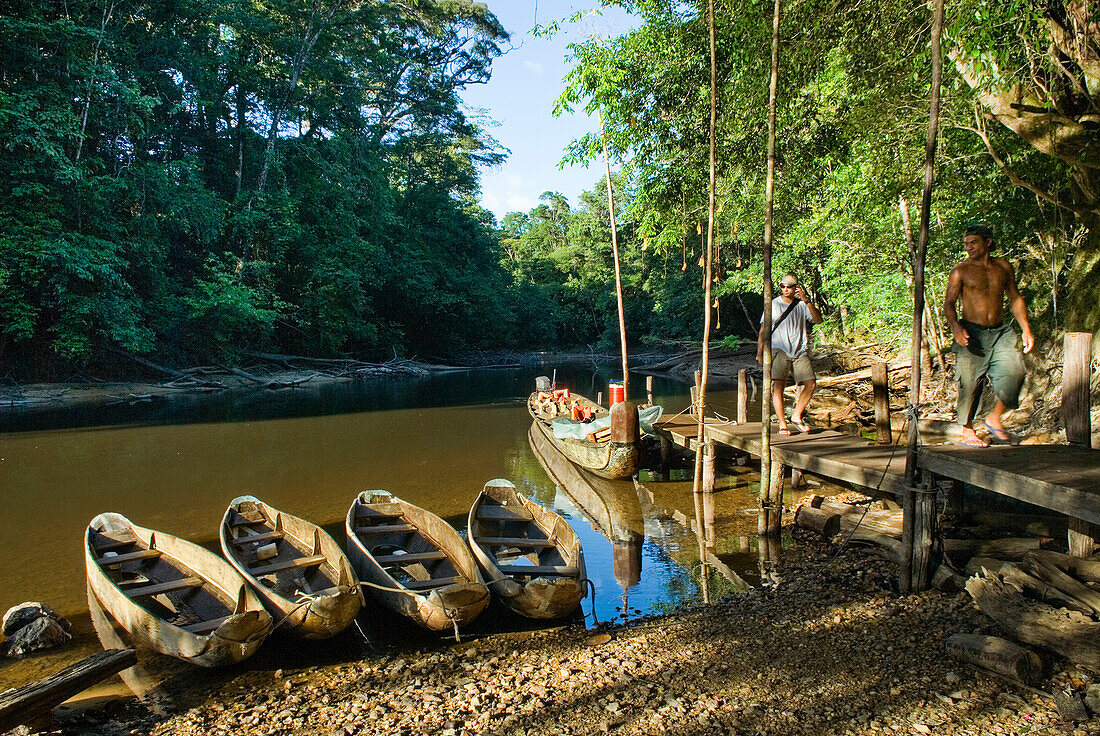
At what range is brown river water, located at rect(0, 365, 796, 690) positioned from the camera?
690 centimetres

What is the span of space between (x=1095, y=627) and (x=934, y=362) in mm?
13991

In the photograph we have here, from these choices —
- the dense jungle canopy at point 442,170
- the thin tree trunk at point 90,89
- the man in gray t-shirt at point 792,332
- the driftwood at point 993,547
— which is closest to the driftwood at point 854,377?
the dense jungle canopy at point 442,170

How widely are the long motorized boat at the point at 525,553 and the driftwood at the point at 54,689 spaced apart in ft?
8.77

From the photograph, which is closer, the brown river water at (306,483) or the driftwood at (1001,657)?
the driftwood at (1001,657)

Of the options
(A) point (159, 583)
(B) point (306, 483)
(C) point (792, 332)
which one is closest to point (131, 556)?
(A) point (159, 583)

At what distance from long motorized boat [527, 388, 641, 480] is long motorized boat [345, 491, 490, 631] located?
3.63m

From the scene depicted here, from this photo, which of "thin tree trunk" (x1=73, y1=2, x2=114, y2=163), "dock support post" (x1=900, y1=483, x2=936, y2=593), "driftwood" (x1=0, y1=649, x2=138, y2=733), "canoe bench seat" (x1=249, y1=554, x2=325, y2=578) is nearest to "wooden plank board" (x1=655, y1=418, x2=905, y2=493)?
"dock support post" (x1=900, y1=483, x2=936, y2=593)

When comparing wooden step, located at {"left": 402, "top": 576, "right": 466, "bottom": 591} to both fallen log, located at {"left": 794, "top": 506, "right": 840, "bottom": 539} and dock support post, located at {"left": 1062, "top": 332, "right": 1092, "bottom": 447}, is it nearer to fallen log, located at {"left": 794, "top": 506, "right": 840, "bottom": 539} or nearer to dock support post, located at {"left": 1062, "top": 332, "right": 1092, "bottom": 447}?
fallen log, located at {"left": 794, "top": 506, "right": 840, "bottom": 539}

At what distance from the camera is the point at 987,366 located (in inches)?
220

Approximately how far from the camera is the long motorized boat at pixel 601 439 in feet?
31.8

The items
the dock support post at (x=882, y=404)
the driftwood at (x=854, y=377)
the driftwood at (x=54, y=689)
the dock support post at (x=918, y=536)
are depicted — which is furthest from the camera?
the driftwood at (x=854, y=377)

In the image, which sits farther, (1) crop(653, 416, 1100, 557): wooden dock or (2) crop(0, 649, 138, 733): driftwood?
(1) crop(653, 416, 1100, 557): wooden dock

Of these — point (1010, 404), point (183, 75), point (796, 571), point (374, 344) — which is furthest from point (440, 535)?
point (374, 344)

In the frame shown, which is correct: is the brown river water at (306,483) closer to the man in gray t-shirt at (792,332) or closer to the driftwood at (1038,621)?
the man in gray t-shirt at (792,332)
